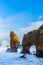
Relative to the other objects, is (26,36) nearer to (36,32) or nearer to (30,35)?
(30,35)

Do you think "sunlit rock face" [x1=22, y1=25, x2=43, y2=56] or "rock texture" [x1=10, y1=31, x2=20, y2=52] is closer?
"sunlit rock face" [x1=22, y1=25, x2=43, y2=56]

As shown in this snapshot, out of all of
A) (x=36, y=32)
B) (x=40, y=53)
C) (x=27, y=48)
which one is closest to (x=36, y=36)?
(x=36, y=32)

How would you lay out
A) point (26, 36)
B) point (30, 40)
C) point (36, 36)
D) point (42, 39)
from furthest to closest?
point (26, 36), point (30, 40), point (36, 36), point (42, 39)

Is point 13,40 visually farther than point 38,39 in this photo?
Yes

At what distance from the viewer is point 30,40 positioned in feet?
168

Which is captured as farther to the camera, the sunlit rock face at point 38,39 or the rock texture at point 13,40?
the rock texture at point 13,40

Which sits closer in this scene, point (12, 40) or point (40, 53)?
point (40, 53)

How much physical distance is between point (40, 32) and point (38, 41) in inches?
92.2

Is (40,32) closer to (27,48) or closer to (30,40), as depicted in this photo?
(30,40)

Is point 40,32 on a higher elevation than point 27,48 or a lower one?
higher

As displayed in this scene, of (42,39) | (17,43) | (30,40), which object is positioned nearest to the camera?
(42,39)

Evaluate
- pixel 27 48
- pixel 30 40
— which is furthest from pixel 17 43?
pixel 30 40

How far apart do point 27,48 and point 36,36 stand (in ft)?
46.4

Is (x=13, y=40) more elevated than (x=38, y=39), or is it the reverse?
(x=13, y=40)
